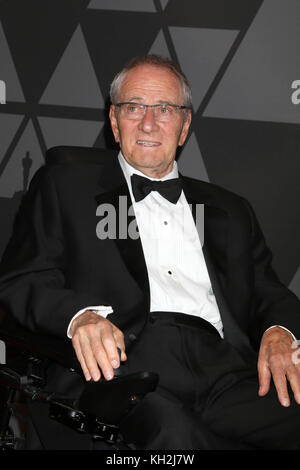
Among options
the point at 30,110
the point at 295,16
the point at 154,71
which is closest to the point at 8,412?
the point at 154,71

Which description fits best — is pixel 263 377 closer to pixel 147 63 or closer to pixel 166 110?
pixel 166 110

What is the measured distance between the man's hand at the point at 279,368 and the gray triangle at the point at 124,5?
2.08 m

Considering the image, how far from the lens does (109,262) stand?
1964 millimetres

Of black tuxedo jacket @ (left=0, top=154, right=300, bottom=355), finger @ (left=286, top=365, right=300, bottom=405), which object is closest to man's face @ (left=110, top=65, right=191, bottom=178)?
black tuxedo jacket @ (left=0, top=154, right=300, bottom=355)

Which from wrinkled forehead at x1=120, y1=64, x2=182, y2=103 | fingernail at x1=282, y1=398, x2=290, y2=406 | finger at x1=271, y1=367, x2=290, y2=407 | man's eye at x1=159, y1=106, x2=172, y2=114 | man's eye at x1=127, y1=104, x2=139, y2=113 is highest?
wrinkled forehead at x1=120, y1=64, x2=182, y2=103

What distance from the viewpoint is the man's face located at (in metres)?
2.22

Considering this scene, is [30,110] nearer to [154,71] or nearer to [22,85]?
[22,85]

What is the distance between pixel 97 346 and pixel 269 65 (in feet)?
7.13

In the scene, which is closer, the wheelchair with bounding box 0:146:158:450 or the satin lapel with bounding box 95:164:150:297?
the wheelchair with bounding box 0:146:158:450

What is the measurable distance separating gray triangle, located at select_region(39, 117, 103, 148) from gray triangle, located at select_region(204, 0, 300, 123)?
2.43 ft

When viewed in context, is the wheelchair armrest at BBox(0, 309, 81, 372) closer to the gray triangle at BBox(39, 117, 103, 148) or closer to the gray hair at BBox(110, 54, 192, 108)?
the gray hair at BBox(110, 54, 192, 108)

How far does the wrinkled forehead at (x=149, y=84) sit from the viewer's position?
2.22 meters

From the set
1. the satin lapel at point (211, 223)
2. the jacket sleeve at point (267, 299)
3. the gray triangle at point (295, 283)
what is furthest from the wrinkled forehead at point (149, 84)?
the gray triangle at point (295, 283)

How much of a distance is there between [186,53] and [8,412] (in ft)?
7.11
